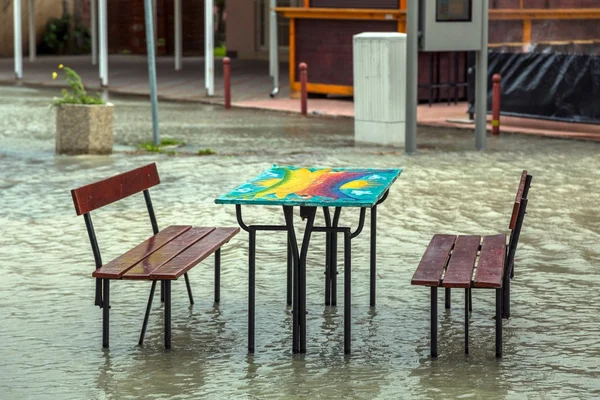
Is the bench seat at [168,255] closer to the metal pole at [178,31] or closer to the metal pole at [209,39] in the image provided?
the metal pole at [209,39]

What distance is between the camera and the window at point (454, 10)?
16234 millimetres

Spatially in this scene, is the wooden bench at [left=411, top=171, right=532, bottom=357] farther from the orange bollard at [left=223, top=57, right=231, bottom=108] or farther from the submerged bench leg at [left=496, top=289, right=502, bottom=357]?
the orange bollard at [left=223, top=57, right=231, bottom=108]

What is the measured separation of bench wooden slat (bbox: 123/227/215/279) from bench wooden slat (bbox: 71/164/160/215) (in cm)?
40

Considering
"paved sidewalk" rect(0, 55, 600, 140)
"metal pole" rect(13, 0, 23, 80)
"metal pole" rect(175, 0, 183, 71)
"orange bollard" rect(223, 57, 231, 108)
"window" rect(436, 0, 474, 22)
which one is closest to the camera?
"window" rect(436, 0, 474, 22)

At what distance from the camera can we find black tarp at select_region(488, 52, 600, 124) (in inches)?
739

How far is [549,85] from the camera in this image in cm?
1930

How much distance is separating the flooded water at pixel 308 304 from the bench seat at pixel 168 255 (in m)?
0.45

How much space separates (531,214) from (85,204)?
17.9ft

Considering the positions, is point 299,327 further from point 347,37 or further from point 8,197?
point 347,37

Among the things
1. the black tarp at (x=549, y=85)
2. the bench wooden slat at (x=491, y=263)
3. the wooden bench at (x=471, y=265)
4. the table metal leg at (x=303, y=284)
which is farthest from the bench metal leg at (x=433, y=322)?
the black tarp at (x=549, y=85)

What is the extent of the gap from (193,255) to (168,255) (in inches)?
5.6

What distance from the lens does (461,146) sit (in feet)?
56.4

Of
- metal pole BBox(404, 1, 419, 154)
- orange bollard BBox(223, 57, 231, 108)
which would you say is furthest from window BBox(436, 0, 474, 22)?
orange bollard BBox(223, 57, 231, 108)

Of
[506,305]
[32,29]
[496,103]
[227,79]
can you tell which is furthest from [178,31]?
[506,305]
